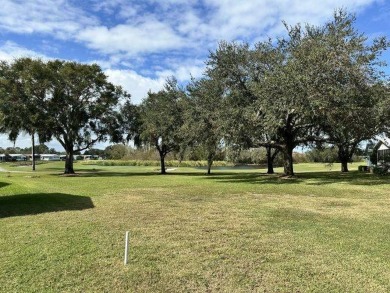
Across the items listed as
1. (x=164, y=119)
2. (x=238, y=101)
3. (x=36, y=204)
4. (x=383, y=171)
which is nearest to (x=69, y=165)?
(x=164, y=119)

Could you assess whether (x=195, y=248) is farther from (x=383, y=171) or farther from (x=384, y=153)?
(x=384, y=153)

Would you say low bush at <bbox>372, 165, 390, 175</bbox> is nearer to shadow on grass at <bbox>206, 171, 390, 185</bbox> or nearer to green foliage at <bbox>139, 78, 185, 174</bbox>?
shadow on grass at <bbox>206, 171, 390, 185</bbox>

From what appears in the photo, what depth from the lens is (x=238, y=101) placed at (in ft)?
82.4

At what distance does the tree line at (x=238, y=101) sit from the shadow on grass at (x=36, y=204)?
11.8 m

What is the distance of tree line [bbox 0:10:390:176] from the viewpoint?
20.9 meters

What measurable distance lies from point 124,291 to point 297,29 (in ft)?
75.6

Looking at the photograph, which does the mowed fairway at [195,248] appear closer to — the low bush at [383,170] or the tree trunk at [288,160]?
the tree trunk at [288,160]

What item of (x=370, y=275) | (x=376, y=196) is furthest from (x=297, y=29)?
(x=370, y=275)

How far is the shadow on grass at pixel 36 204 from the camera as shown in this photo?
1126cm

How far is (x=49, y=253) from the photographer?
656 cm

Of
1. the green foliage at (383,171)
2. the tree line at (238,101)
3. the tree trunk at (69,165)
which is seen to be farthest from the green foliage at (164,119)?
the green foliage at (383,171)

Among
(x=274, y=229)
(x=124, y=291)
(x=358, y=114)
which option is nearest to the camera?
(x=124, y=291)

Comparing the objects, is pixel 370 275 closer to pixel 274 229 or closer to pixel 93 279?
pixel 274 229

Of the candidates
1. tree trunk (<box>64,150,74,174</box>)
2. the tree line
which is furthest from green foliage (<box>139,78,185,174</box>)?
tree trunk (<box>64,150,74,174</box>)
